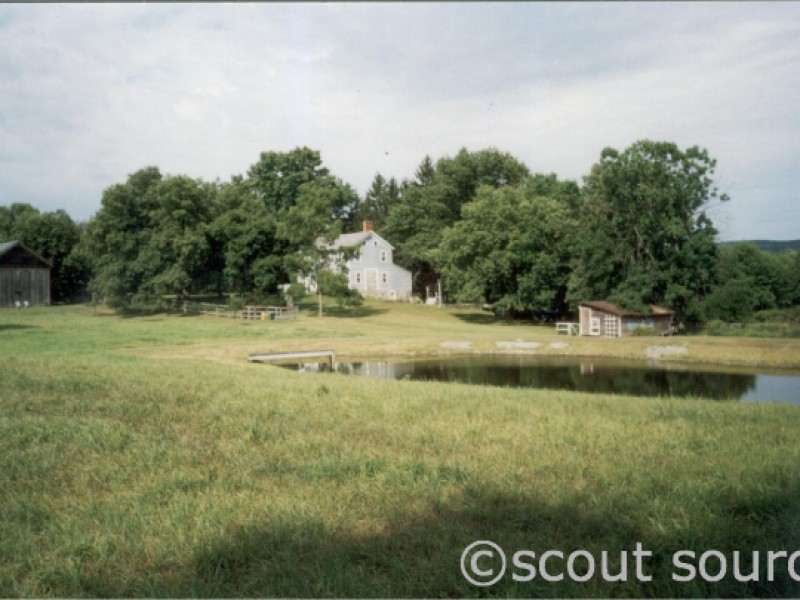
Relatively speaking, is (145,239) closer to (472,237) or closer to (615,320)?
(615,320)

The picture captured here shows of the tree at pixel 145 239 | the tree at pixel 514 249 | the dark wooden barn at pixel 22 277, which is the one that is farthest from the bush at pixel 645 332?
the dark wooden barn at pixel 22 277

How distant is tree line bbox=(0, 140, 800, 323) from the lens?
924 centimetres

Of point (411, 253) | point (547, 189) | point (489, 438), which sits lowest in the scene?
point (489, 438)

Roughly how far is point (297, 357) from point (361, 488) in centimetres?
1647

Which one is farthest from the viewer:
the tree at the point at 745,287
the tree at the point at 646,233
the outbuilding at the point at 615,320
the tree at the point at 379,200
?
the tree at the point at 379,200

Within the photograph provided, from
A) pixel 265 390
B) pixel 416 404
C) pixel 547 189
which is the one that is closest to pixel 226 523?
pixel 416 404

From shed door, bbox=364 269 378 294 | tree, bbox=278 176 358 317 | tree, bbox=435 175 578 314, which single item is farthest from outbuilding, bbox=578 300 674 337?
shed door, bbox=364 269 378 294

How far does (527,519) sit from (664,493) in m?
0.99

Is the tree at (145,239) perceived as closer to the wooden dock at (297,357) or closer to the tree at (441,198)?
the wooden dock at (297,357)

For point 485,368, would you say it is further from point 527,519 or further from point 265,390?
→ point 527,519

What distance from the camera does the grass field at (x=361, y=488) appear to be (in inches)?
119

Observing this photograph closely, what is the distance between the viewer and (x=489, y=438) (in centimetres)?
556

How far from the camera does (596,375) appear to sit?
59.4 feet

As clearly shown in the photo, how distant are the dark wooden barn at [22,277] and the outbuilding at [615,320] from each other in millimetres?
17938
